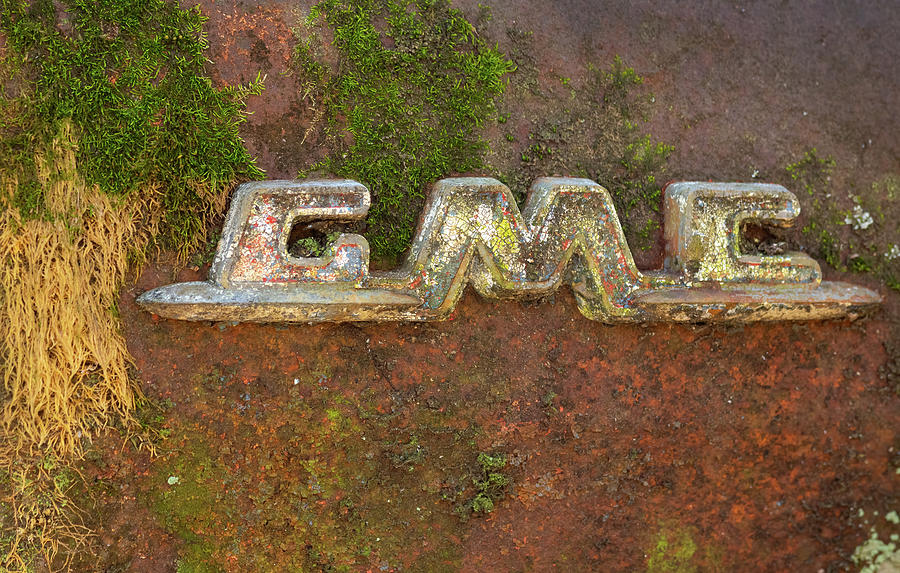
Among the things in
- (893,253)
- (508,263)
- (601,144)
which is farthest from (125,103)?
(893,253)

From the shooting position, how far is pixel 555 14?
9.26ft

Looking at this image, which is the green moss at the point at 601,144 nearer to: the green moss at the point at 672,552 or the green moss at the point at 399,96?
the green moss at the point at 399,96

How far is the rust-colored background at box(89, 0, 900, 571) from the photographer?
8.21 ft

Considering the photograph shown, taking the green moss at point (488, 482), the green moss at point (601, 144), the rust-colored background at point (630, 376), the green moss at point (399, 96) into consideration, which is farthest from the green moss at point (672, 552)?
the green moss at point (399, 96)

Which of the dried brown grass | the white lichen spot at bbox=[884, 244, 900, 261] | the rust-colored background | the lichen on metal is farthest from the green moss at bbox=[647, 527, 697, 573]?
the dried brown grass

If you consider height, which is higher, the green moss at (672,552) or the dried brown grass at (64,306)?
the dried brown grass at (64,306)

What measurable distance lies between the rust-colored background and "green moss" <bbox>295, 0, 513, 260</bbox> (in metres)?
0.14

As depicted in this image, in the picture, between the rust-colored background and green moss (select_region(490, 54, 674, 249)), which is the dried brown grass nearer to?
the rust-colored background

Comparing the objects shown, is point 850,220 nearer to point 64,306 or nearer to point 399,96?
point 399,96

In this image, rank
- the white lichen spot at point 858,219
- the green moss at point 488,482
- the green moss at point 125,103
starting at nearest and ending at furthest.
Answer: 1. the green moss at point 125,103
2. the green moss at point 488,482
3. the white lichen spot at point 858,219

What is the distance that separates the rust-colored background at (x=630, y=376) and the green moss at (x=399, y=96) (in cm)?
14

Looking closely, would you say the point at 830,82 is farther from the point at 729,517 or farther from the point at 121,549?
the point at 121,549

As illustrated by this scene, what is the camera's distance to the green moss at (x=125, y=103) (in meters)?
2.27

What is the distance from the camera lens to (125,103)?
235 centimetres
